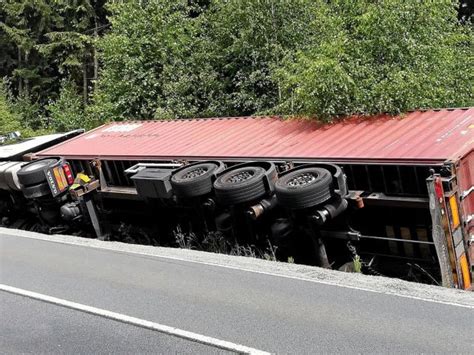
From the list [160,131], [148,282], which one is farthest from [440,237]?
[160,131]

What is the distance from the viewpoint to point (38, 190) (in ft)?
37.6

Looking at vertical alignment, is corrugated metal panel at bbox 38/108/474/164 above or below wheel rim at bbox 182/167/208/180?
above

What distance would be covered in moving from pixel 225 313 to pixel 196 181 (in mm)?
3165

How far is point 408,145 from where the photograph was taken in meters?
7.57

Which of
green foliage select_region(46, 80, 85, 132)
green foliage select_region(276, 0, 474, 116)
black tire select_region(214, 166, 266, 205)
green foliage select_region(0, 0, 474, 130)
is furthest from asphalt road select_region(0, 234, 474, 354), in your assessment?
green foliage select_region(46, 80, 85, 132)

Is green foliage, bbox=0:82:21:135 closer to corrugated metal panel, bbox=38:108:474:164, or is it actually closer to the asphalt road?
corrugated metal panel, bbox=38:108:474:164

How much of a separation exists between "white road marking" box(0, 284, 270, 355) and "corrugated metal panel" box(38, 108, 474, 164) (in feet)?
11.6

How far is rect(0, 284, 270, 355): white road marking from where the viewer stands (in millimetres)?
5047

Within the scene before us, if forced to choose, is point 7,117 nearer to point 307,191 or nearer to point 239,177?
point 239,177

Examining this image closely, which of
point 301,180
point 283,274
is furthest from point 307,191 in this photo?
point 283,274

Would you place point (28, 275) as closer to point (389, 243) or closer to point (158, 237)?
point (158, 237)

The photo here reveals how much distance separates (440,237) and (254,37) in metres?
11.1

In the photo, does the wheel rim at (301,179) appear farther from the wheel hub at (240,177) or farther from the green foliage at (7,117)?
the green foliage at (7,117)

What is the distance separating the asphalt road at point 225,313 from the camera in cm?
497
